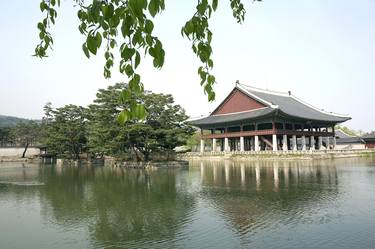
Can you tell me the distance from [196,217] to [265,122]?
45.6 m

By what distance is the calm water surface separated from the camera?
447 inches

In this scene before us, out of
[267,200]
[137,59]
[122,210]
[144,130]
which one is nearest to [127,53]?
[137,59]

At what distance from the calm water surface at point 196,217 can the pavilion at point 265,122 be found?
34577 mm

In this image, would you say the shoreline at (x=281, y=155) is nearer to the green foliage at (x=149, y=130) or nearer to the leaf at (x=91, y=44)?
the green foliage at (x=149, y=130)

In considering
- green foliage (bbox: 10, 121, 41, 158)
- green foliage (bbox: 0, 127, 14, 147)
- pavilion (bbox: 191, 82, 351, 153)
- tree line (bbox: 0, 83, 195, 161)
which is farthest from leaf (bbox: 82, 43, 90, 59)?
green foliage (bbox: 0, 127, 14, 147)

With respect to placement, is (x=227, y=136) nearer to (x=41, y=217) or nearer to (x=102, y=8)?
(x=41, y=217)

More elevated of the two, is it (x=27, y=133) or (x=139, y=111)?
(x=27, y=133)

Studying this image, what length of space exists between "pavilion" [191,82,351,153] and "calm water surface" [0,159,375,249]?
1361 inches

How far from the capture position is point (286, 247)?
→ 10414 mm

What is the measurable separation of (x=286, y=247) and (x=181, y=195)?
33.6 feet

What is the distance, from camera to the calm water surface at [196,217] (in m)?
11.4

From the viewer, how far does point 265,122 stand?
58344 millimetres

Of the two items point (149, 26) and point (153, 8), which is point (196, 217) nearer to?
point (149, 26)

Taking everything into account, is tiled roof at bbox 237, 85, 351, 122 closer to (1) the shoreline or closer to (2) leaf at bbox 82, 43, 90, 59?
(1) the shoreline
